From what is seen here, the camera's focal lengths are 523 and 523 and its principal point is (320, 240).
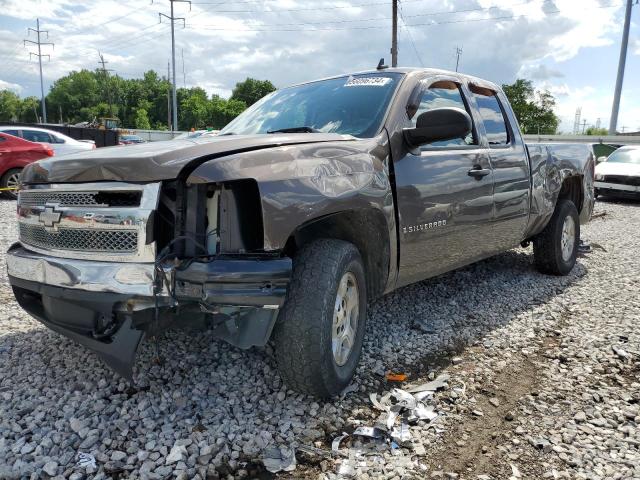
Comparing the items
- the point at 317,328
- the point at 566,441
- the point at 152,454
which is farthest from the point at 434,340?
the point at 152,454

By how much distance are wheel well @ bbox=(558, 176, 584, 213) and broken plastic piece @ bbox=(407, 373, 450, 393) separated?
3422mm

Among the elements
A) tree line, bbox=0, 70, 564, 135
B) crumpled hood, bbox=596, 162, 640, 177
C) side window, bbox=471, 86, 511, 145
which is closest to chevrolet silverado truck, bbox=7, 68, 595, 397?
side window, bbox=471, 86, 511, 145

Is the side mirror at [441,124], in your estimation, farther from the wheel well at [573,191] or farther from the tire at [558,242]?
the wheel well at [573,191]

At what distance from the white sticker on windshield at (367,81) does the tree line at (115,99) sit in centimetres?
9283

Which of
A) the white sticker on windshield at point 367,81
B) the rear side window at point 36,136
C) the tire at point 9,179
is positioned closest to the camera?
the white sticker on windshield at point 367,81

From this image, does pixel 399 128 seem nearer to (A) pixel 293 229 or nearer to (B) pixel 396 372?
(A) pixel 293 229

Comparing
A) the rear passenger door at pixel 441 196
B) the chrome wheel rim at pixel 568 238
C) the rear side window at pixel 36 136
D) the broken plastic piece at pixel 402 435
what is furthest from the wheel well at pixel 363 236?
the rear side window at pixel 36 136

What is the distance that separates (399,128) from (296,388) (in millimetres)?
1661

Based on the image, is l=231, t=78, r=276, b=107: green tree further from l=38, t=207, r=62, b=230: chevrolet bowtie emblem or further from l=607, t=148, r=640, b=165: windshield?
l=38, t=207, r=62, b=230: chevrolet bowtie emblem

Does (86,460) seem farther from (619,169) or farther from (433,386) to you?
(619,169)

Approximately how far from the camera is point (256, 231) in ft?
7.54

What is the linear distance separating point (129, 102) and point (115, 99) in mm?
2813

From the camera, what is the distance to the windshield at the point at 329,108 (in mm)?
3264

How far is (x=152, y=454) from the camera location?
2.28m
